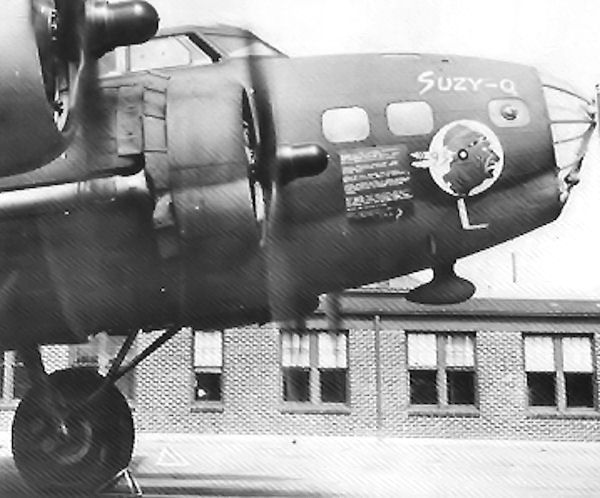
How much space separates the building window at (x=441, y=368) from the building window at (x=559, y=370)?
1724 millimetres

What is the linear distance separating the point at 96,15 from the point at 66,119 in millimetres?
800

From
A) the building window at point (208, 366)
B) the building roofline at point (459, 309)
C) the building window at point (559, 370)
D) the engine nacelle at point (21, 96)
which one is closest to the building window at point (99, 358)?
the building window at point (208, 366)

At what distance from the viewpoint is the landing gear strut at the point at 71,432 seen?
29.5 ft

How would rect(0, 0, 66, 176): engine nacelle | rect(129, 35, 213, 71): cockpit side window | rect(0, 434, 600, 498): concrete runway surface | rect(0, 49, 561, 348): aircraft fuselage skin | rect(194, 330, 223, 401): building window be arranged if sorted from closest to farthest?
rect(0, 0, 66, 176): engine nacelle
rect(0, 49, 561, 348): aircraft fuselage skin
rect(129, 35, 213, 71): cockpit side window
rect(0, 434, 600, 498): concrete runway surface
rect(194, 330, 223, 401): building window

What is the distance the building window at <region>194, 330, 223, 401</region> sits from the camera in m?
22.8

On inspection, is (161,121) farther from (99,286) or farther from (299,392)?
(299,392)

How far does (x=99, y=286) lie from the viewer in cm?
738

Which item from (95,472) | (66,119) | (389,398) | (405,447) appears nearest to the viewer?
(66,119)

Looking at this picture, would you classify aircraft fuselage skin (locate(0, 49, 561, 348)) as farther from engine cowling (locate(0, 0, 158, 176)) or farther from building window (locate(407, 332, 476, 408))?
building window (locate(407, 332, 476, 408))

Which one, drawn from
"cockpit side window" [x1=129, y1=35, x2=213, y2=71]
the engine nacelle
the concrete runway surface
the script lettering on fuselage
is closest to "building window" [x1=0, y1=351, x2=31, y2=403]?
the concrete runway surface

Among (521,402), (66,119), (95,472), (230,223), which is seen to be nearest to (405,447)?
(521,402)

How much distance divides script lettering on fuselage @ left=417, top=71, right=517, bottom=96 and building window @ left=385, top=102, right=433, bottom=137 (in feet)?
0.61

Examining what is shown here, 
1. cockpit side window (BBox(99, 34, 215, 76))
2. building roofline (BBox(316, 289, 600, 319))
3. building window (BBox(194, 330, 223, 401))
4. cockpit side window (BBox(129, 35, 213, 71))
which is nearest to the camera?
cockpit side window (BBox(99, 34, 215, 76))

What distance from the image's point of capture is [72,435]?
29.8 ft
